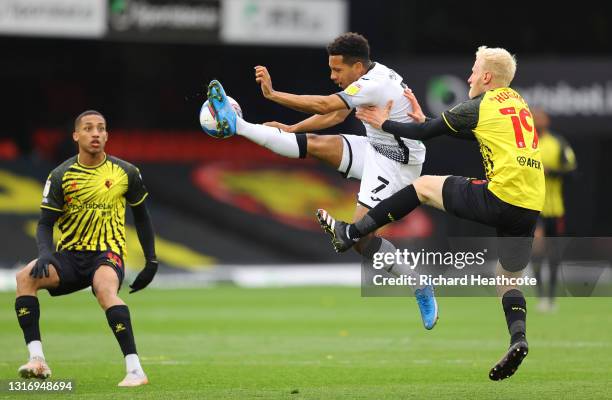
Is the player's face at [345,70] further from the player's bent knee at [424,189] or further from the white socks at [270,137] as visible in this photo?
the player's bent knee at [424,189]

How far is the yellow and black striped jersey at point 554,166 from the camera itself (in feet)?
58.9

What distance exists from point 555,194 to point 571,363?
6147 millimetres

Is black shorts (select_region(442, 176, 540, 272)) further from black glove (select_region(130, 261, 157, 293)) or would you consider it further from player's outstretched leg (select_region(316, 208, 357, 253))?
Answer: black glove (select_region(130, 261, 157, 293))

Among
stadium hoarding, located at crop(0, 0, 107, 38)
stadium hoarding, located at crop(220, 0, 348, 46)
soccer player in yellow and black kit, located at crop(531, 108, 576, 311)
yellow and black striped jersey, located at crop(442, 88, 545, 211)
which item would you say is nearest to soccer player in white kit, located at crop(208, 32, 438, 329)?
yellow and black striped jersey, located at crop(442, 88, 545, 211)

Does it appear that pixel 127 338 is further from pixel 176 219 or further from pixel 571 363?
pixel 176 219

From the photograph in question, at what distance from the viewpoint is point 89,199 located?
35.9 feet

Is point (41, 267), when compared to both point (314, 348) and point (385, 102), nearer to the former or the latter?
point (385, 102)

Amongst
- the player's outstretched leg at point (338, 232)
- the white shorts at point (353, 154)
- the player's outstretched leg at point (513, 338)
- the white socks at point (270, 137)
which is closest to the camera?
the player's outstretched leg at point (513, 338)

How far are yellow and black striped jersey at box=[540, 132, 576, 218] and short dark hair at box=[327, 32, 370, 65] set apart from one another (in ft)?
24.5

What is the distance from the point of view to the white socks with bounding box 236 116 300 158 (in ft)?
35.3

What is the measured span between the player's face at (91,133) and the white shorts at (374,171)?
209 centimetres

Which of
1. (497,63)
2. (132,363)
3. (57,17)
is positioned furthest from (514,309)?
(57,17)

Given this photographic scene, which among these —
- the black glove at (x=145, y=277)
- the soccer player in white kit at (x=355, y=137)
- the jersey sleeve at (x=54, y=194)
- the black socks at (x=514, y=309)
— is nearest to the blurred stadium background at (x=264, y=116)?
the soccer player in white kit at (x=355, y=137)

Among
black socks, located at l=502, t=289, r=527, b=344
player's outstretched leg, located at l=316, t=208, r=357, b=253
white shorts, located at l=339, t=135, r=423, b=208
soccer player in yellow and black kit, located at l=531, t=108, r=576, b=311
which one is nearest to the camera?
black socks, located at l=502, t=289, r=527, b=344
